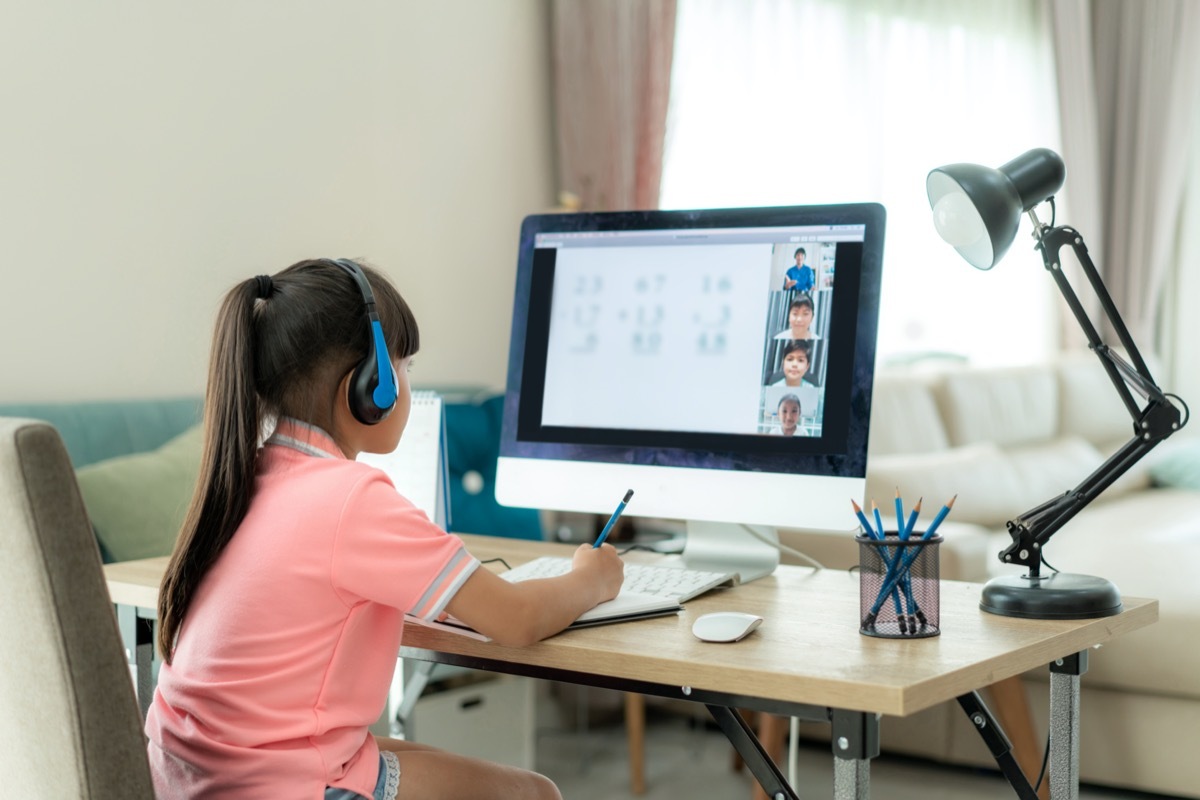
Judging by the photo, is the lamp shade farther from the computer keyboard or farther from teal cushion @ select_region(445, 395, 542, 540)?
teal cushion @ select_region(445, 395, 542, 540)

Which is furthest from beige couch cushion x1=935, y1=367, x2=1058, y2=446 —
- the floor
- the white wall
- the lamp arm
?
the lamp arm

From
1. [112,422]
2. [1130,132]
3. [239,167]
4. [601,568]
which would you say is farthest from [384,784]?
[1130,132]

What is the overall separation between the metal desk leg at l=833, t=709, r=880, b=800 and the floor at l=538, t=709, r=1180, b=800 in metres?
1.71

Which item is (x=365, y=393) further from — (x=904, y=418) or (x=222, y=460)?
(x=904, y=418)

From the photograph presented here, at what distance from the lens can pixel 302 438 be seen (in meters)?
1.30

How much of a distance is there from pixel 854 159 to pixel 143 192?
260 cm

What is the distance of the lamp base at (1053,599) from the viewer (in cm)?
134

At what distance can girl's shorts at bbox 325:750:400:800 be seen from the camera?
1210 mm

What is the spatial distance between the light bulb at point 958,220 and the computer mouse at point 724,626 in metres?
0.47

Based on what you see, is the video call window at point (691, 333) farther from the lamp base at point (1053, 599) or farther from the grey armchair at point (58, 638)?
the grey armchair at point (58, 638)

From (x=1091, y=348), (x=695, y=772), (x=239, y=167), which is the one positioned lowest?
(x=695, y=772)

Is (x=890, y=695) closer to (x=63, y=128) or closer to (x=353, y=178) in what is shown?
(x=63, y=128)

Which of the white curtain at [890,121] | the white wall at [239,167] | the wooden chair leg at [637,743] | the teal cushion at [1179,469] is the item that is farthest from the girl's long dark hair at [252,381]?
the teal cushion at [1179,469]

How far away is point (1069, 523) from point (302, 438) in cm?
301
